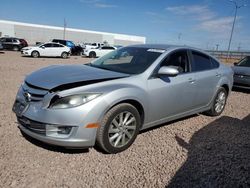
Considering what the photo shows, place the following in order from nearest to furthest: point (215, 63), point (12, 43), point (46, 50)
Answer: point (215, 63)
point (46, 50)
point (12, 43)

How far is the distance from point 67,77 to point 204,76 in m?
2.84

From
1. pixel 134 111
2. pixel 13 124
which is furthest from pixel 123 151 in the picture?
pixel 13 124

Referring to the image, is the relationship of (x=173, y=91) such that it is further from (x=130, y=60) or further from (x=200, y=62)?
(x=200, y=62)

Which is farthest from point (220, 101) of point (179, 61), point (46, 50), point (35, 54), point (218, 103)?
point (46, 50)

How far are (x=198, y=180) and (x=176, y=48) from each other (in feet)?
8.10

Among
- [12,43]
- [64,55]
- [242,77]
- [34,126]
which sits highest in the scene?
[242,77]

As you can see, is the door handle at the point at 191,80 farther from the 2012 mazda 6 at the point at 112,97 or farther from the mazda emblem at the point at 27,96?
the mazda emblem at the point at 27,96

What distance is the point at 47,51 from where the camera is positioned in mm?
23406

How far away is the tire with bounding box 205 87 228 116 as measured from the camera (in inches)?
228

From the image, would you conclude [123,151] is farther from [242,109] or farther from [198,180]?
[242,109]

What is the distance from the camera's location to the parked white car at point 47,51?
22.5 m

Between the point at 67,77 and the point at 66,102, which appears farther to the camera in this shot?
the point at 67,77

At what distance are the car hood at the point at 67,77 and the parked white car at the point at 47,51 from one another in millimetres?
19960

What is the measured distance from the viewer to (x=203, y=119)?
226 inches
